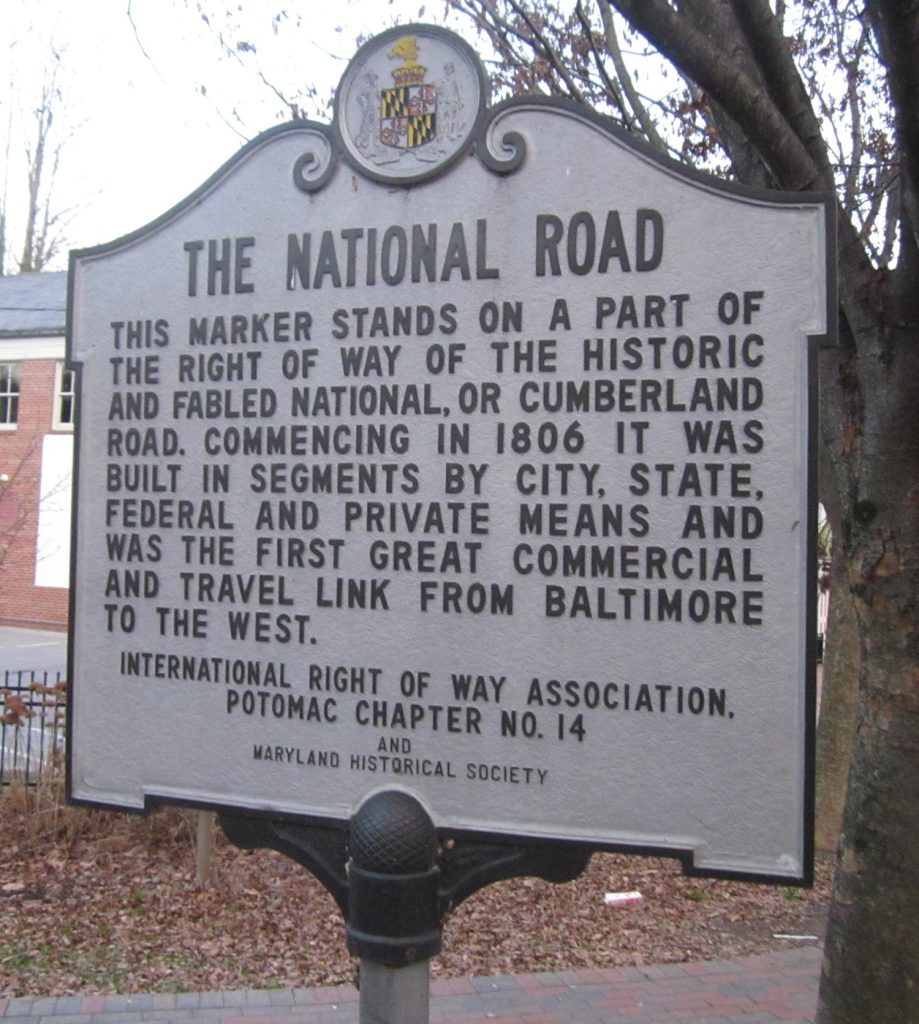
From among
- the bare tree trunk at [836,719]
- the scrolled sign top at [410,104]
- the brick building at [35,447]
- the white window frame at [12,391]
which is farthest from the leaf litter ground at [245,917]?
the white window frame at [12,391]

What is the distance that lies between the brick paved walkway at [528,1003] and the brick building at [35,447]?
22087 mm

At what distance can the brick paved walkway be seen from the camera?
5.26m

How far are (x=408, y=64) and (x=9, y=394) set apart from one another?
26.8 meters

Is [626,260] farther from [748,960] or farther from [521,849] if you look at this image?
[748,960]

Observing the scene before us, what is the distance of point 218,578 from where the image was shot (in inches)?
125

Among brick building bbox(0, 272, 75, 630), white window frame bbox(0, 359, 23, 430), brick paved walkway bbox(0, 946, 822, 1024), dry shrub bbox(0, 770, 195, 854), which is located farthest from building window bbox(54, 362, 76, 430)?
brick paved walkway bbox(0, 946, 822, 1024)

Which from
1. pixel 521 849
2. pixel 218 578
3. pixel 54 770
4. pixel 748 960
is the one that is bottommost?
pixel 748 960

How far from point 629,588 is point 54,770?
6421 millimetres

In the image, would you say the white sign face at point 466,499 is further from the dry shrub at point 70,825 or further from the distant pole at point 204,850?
the dry shrub at point 70,825

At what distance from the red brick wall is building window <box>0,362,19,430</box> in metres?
0.22

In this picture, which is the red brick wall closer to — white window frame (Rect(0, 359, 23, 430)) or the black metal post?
white window frame (Rect(0, 359, 23, 430))

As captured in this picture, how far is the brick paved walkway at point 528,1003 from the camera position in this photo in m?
5.26

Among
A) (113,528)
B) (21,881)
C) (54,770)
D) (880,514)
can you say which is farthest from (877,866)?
(54,770)

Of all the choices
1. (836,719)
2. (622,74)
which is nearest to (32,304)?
(622,74)
